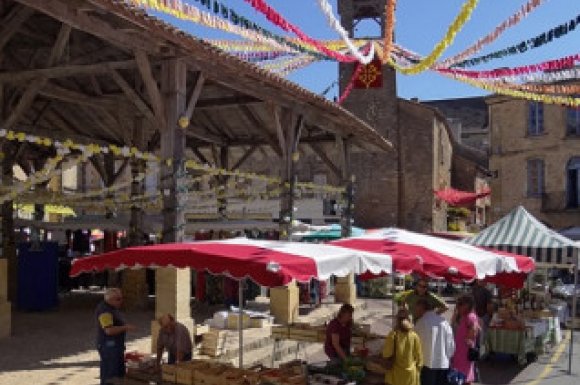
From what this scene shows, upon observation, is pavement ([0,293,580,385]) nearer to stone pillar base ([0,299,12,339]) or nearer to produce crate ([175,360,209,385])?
stone pillar base ([0,299,12,339])

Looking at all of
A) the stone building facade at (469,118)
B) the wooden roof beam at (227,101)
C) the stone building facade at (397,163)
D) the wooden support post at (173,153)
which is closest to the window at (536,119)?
the stone building facade at (397,163)

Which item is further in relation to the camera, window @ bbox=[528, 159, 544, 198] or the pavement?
window @ bbox=[528, 159, 544, 198]

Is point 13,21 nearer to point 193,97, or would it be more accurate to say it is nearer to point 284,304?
point 193,97

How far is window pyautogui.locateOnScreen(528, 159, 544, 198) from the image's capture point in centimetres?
3170

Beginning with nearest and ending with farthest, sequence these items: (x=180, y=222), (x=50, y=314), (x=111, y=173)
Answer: (x=180, y=222) → (x=50, y=314) → (x=111, y=173)

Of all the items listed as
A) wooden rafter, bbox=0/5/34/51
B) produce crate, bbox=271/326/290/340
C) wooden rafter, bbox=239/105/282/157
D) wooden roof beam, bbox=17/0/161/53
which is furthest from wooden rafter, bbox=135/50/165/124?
wooden rafter, bbox=239/105/282/157

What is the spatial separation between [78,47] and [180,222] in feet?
13.5

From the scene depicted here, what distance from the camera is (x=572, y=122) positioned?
30703 mm

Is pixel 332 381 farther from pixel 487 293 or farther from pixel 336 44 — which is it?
pixel 336 44

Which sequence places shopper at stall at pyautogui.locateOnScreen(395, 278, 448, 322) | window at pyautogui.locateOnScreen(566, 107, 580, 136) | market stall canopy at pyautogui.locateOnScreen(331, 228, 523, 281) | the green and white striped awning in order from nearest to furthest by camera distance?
market stall canopy at pyautogui.locateOnScreen(331, 228, 523, 281) → shopper at stall at pyautogui.locateOnScreen(395, 278, 448, 322) → the green and white striped awning → window at pyautogui.locateOnScreen(566, 107, 580, 136)

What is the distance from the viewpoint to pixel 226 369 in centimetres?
693

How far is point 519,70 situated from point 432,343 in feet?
25.4

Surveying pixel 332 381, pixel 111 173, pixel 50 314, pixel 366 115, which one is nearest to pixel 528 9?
pixel 332 381

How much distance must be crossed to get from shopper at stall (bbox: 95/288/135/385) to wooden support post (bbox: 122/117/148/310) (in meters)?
6.90
